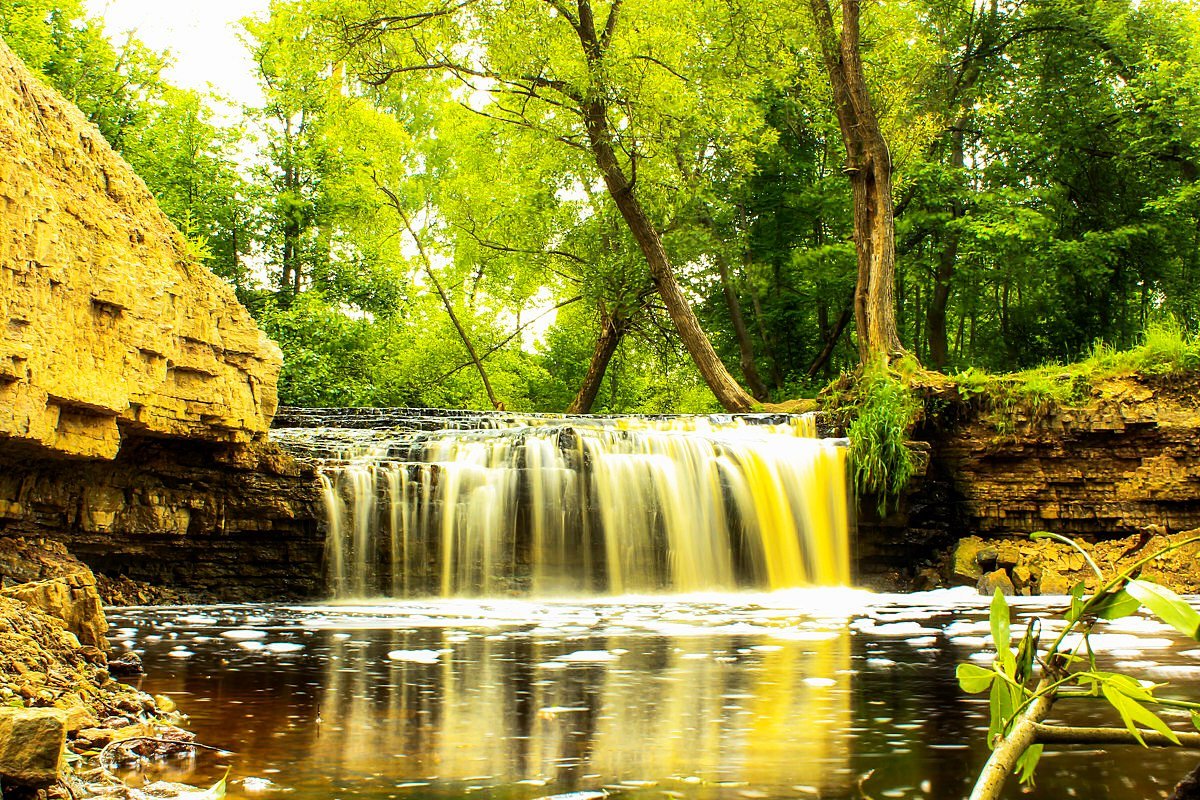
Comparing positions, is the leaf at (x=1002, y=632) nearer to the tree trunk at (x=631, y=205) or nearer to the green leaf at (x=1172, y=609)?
the green leaf at (x=1172, y=609)

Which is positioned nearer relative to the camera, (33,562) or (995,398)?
(33,562)

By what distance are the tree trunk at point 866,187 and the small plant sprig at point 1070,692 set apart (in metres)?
13.6

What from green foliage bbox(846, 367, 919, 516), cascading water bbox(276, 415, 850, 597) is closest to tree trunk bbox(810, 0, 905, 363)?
green foliage bbox(846, 367, 919, 516)

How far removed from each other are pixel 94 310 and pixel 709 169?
17.3 metres

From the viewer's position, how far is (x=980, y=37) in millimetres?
21016

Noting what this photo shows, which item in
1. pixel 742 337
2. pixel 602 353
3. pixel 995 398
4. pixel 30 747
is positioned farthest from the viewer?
pixel 742 337

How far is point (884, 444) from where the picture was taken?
454 inches

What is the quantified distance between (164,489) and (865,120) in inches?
460

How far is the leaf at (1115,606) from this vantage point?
1.04 meters

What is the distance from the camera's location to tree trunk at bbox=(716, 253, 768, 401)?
72.0ft

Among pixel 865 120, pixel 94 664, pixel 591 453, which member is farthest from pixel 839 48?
pixel 94 664

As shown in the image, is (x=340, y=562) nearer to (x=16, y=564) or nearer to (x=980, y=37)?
(x=16, y=564)

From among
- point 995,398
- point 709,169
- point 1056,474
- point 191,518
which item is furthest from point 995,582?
point 709,169

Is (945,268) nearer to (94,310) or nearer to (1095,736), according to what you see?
(94,310)
